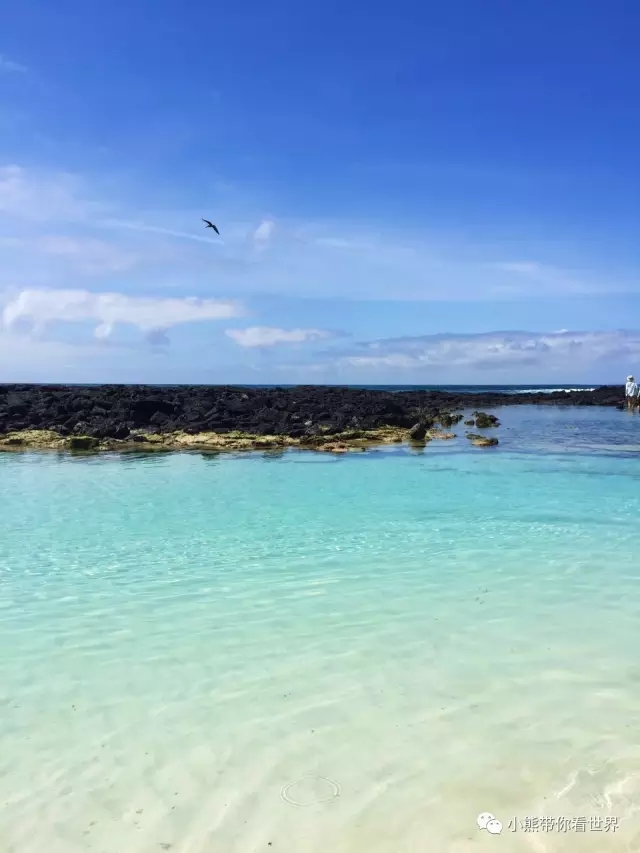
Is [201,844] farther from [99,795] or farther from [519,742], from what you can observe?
[519,742]

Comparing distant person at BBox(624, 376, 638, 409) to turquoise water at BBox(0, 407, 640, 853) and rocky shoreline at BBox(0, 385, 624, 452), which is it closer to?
rocky shoreline at BBox(0, 385, 624, 452)

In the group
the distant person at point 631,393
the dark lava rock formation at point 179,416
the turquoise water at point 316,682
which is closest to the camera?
the turquoise water at point 316,682

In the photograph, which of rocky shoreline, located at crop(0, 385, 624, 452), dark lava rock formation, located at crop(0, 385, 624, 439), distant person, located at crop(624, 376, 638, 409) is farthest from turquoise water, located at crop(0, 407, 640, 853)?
distant person, located at crop(624, 376, 638, 409)

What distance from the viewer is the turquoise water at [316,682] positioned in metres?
3.95

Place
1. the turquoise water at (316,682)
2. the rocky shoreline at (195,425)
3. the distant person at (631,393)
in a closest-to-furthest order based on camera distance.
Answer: the turquoise water at (316,682) < the rocky shoreline at (195,425) < the distant person at (631,393)

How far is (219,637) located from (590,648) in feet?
12.1

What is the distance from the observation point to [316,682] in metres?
5.66

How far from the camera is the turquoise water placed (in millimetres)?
3949

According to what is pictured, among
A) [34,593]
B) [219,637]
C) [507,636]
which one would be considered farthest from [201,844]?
[34,593]

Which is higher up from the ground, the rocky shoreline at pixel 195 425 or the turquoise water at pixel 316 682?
the rocky shoreline at pixel 195 425

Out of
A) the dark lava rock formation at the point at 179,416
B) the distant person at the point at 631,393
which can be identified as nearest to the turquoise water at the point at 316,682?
the dark lava rock formation at the point at 179,416

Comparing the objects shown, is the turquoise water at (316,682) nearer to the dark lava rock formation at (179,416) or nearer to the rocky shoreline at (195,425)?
the rocky shoreline at (195,425)

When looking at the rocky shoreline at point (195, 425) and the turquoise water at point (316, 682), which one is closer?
the turquoise water at point (316, 682)

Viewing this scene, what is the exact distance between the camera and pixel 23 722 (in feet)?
16.4
